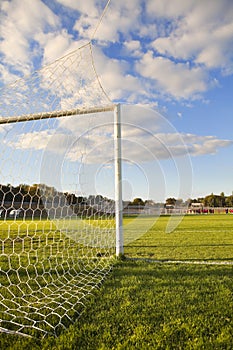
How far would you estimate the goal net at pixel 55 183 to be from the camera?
299 centimetres

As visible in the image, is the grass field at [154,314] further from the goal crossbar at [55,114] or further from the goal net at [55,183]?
the goal crossbar at [55,114]

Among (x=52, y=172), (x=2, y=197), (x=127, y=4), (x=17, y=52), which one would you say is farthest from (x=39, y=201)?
(x=127, y=4)

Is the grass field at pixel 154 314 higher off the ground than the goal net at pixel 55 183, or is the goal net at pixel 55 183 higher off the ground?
the goal net at pixel 55 183

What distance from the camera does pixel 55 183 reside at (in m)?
4.82

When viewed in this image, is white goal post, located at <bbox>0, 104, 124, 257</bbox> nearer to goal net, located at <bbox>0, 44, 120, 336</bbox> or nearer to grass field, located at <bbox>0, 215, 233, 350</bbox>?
goal net, located at <bbox>0, 44, 120, 336</bbox>

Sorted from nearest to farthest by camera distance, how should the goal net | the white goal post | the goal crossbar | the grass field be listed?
1. the grass field
2. the goal net
3. the goal crossbar
4. the white goal post

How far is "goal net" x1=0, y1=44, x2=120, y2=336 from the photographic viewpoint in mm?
2986

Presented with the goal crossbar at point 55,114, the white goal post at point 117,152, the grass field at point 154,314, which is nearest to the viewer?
the grass field at point 154,314

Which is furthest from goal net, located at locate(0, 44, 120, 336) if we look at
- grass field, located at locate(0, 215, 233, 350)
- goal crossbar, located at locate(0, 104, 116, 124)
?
grass field, located at locate(0, 215, 233, 350)

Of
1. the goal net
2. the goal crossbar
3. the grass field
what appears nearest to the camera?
the grass field

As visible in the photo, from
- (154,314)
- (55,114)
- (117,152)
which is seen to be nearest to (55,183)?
(55,114)

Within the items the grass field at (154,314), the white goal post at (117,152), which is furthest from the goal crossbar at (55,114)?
the grass field at (154,314)

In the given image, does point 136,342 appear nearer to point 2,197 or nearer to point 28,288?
point 28,288

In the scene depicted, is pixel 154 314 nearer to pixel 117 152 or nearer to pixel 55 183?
pixel 55 183
